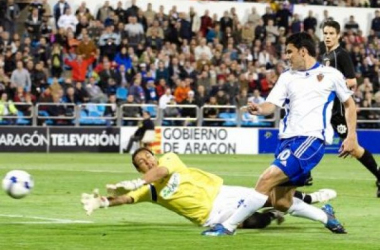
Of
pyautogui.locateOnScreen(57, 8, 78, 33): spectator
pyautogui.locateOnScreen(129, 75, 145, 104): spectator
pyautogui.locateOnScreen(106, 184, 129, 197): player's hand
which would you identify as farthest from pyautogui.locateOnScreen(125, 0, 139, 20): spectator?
pyautogui.locateOnScreen(106, 184, 129, 197): player's hand

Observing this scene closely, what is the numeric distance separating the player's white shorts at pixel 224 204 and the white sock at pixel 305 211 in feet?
1.75

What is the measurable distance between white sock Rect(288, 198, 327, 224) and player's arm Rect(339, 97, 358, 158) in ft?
2.43

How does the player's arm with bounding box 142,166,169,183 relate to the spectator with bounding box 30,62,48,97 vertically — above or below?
above

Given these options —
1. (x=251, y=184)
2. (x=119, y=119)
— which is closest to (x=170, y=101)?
(x=119, y=119)

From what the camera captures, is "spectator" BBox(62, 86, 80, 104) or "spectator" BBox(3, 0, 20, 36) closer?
"spectator" BBox(62, 86, 80, 104)

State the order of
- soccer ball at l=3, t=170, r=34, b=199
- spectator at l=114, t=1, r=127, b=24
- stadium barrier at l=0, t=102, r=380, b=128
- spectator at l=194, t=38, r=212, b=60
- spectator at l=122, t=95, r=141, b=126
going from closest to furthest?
soccer ball at l=3, t=170, r=34, b=199 → stadium barrier at l=0, t=102, r=380, b=128 → spectator at l=122, t=95, r=141, b=126 → spectator at l=114, t=1, r=127, b=24 → spectator at l=194, t=38, r=212, b=60

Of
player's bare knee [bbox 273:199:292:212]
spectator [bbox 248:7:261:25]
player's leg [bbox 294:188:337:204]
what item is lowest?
player's leg [bbox 294:188:337:204]

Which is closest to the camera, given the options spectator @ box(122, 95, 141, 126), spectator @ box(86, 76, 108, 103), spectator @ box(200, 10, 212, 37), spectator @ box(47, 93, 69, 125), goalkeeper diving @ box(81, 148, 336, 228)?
goalkeeper diving @ box(81, 148, 336, 228)

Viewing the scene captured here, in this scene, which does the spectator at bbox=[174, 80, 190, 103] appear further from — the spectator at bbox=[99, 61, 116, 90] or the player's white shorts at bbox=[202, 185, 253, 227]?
the player's white shorts at bbox=[202, 185, 253, 227]

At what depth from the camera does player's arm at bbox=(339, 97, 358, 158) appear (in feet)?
40.9

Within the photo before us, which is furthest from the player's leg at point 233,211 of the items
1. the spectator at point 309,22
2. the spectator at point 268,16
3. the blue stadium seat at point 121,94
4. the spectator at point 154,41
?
the spectator at point 309,22

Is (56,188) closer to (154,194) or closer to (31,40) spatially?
(154,194)

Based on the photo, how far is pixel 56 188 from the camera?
1995cm

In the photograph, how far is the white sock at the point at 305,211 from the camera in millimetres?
12945
